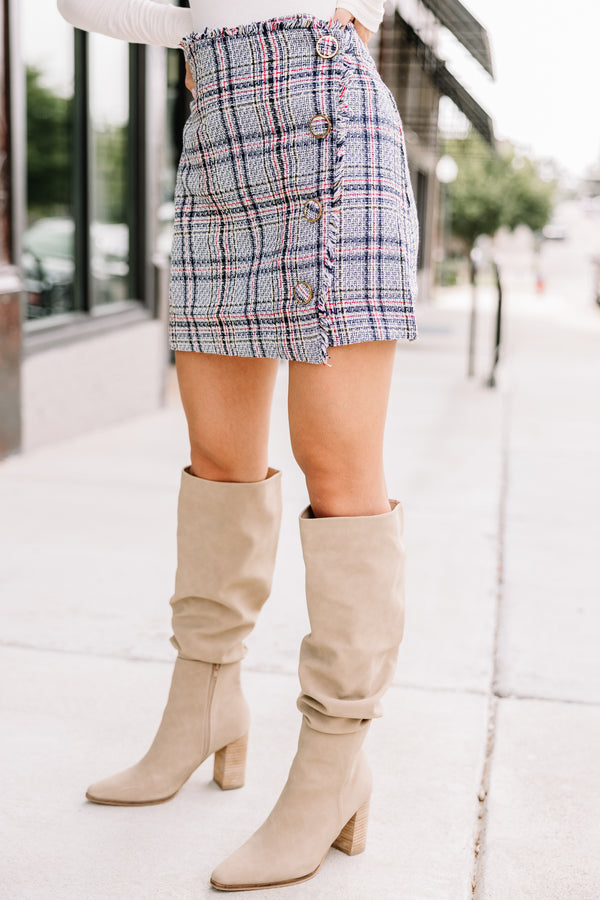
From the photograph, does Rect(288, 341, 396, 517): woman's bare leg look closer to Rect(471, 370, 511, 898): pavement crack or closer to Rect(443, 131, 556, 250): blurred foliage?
Rect(471, 370, 511, 898): pavement crack

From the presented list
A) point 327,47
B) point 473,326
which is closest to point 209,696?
point 327,47

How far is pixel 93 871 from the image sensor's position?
5.85ft

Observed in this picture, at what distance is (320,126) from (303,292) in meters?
0.25

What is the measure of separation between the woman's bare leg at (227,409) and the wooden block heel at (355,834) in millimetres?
627

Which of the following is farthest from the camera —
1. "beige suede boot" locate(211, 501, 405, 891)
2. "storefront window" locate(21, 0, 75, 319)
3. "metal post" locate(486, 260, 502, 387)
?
"metal post" locate(486, 260, 502, 387)

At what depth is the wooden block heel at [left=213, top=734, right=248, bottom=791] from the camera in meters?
2.05

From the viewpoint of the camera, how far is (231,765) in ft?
6.78

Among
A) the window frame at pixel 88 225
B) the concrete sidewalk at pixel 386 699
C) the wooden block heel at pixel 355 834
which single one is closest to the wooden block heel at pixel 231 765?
the concrete sidewalk at pixel 386 699

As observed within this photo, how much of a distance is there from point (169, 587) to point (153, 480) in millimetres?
1487

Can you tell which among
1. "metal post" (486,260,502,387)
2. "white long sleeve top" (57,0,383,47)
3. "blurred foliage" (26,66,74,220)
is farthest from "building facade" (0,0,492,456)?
"white long sleeve top" (57,0,383,47)

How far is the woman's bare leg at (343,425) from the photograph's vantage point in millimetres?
1652

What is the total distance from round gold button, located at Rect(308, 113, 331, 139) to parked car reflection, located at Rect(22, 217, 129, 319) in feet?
14.5

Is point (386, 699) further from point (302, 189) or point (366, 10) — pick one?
point (366, 10)

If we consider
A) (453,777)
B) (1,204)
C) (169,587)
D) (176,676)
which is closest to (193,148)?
(176,676)
